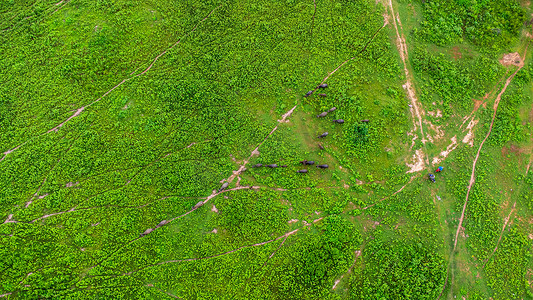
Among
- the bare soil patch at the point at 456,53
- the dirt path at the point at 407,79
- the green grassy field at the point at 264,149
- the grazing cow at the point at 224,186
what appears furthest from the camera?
the bare soil patch at the point at 456,53

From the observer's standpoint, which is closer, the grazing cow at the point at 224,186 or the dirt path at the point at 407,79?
the grazing cow at the point at 224,186

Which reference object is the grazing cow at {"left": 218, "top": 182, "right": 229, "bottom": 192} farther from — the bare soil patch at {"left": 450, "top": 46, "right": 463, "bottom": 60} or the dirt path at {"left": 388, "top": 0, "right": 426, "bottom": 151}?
the bare soil patch at {"left": 450, "top": 46, "right": 463, "bottom": 60}

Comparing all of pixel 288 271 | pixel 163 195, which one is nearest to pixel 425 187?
pixel 288 271

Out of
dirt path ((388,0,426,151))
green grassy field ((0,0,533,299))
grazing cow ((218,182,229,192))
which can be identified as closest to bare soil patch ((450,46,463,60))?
green grassy field ((0,0,533,299))

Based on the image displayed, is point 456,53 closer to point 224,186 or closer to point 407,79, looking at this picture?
point 407,79

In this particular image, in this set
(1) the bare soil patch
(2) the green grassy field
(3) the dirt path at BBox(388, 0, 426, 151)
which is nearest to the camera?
(2) the green grassy field

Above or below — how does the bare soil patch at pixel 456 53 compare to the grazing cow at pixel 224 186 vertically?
above

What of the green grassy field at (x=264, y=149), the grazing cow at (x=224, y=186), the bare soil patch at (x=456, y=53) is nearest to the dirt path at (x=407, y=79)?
the green grassy field at (x=264, y=149)

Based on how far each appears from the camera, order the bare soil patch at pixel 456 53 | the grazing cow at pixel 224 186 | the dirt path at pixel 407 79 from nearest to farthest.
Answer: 1. the grazing cow at pixel 224 186
2. the dirt path at pixel 407 79
3. the bare soil patch at pixel 456 53

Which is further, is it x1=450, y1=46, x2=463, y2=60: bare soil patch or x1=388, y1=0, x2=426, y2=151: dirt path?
x1=450, y1=46, x2=463, y2=60: bare soil patch

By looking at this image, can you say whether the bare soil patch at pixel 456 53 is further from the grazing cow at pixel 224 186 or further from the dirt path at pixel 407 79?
the grazing cow at pixel 224 186
